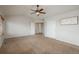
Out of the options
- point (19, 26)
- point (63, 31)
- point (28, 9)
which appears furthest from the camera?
point (63, 31)

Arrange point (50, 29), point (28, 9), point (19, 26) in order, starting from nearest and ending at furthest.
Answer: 1. point (28, 9)
2. point (19, 26)
3. point (50, 29)

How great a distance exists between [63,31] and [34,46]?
2.67ft

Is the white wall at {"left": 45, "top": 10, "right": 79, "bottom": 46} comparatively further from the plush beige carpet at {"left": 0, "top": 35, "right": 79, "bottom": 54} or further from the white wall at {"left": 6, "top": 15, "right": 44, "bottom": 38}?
the white wall at {"left": 6, "top": 15, "right": 44, "bottom": 38}

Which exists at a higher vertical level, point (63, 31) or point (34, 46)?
point (63, 31)

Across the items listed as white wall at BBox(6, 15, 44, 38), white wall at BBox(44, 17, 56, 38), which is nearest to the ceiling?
white wall at BBox(6, 15, 44, 38)

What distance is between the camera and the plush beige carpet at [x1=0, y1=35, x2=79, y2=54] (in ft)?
5.93

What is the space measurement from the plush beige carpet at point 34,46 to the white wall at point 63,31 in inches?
7.1

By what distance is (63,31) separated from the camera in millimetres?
2250

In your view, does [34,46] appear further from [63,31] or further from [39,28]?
[63,31]

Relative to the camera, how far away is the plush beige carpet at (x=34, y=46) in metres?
1.81

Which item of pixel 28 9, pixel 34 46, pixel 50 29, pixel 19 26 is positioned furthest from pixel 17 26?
Result: pixel 50 29

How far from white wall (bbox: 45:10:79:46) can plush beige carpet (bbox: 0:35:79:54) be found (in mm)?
179
